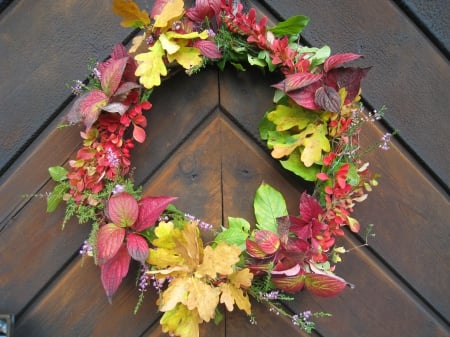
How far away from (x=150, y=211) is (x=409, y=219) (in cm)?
50

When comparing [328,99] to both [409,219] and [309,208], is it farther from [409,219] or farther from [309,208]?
[409,219]

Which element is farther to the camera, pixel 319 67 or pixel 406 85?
pixel 406 85

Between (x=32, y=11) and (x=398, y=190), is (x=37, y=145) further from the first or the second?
(x=398, y=190)

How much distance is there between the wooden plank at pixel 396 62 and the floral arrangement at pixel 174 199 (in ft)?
0.36

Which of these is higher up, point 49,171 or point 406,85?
point 406,85

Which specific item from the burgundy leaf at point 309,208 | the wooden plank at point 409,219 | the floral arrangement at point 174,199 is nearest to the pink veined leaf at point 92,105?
the floral arrangement at point 174,199

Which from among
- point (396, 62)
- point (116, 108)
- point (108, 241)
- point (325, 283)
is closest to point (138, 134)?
point (116, 108)

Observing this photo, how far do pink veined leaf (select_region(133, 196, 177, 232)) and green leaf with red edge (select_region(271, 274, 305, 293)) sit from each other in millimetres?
210

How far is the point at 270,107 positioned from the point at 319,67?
4.5 inches

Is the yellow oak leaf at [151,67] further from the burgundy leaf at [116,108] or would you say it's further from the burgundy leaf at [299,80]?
the burgundy leaf at [299,80]

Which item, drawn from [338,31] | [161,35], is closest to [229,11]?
[161,35]

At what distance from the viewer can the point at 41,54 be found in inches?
31.7

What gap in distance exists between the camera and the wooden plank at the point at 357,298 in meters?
0.82

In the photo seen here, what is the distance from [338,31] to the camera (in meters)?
0.84
